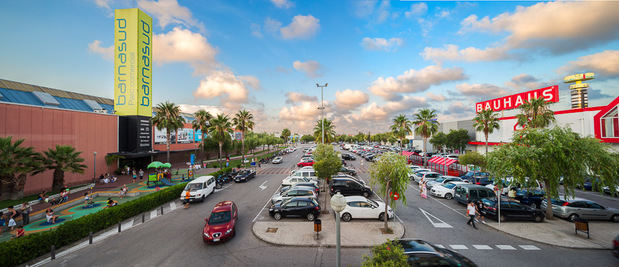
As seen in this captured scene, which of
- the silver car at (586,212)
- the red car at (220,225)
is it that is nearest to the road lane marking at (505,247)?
the silver car at (586,212)

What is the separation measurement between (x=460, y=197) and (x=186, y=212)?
2208cm

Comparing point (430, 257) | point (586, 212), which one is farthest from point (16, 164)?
point (586, 212)

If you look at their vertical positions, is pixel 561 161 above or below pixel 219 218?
above

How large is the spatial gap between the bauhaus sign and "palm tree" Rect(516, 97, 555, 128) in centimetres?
161

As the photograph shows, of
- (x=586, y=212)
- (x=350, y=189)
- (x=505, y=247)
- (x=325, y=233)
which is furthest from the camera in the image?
(x=350, y=189)

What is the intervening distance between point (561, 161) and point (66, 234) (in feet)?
93.4

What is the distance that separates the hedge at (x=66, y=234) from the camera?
9.57 meters

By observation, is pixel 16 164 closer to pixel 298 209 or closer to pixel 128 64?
pixel 128 64

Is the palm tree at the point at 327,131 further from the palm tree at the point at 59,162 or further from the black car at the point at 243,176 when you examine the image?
the palm tree at the point at 59,162

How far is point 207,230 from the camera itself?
11289 mm

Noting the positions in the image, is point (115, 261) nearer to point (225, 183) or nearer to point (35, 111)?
point (225, 183)

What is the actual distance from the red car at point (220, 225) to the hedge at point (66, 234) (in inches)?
284

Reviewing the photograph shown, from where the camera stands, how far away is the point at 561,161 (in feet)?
42.2

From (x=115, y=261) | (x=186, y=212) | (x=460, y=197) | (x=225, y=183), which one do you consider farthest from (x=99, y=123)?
(x=460, y=197)
